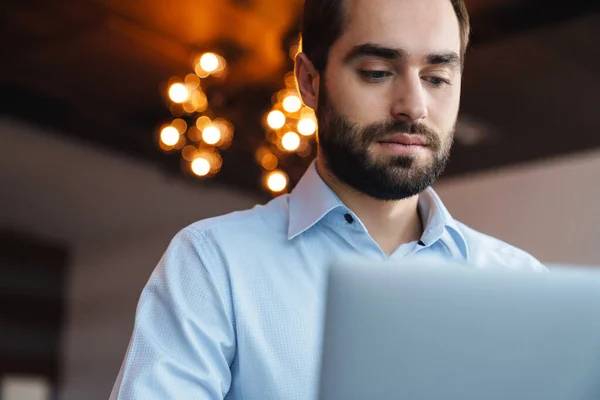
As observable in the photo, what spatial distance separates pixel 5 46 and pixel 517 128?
305cm

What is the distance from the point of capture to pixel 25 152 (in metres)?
5.07

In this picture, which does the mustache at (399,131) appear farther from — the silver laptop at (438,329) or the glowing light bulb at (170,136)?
the glowing light bulb at (170,136)

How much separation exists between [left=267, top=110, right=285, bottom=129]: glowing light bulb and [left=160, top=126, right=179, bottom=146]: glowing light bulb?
430mm

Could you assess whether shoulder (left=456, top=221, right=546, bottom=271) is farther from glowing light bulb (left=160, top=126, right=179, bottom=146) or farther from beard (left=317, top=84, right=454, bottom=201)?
glowing light bulb (left=160, top=126, right=179, bottom=146)

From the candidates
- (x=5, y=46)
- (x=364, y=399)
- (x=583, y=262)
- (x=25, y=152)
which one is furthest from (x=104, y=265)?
(x=364, y=399)

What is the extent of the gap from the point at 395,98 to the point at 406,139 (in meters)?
0.06

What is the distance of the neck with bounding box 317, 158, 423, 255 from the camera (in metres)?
1.26

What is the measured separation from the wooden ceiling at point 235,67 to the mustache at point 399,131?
2.29 meters

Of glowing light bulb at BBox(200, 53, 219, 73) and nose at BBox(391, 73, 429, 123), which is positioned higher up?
glowing light bulb at BBox(200, 53, 219, 73)

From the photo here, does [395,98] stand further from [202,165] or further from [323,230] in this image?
[202,165]

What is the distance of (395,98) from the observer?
1144 mm

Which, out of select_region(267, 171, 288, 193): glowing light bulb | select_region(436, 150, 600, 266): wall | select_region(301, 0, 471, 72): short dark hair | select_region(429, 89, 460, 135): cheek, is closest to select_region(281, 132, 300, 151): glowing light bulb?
select_region(267, 171, 288, 193): glowing light bulb

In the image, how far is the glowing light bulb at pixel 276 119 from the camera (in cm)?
331

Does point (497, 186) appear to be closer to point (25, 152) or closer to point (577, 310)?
point (25, 152)
